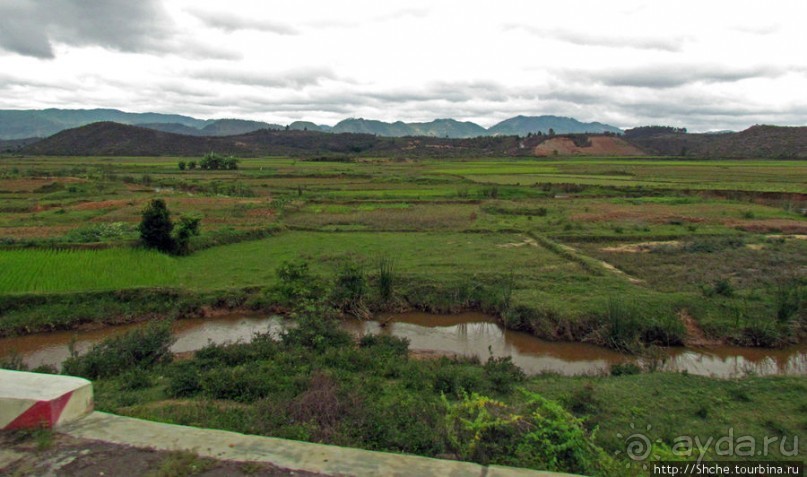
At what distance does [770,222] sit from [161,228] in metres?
30.0

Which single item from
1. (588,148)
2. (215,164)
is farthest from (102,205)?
(588,148)

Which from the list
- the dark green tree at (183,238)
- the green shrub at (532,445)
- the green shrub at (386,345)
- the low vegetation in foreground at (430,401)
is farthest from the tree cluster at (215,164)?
the green shrub at (532,445)

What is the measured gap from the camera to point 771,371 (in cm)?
1062

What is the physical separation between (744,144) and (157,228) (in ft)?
389

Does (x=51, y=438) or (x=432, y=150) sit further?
(x=432, y=150)

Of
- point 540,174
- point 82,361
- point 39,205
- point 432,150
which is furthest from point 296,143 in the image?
point 82,361

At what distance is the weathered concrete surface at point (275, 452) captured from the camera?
3.13 metres

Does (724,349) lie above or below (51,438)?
below

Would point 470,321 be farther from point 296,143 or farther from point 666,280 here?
point 296,143

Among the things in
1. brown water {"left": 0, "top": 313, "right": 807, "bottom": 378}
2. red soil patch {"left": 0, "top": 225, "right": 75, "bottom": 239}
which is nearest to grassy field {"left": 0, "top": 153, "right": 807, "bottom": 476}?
red soil patch {"left": 0, "top": 225, "right": 75, "bottom": 239}

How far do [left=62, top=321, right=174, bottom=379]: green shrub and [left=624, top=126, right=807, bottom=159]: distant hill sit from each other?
101 meters

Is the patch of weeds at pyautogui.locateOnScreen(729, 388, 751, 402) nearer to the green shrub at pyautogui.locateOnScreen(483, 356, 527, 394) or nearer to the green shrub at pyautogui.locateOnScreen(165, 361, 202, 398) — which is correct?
the green shrub at pyautogui.locateOnScreen(483, 356, 527, 394)

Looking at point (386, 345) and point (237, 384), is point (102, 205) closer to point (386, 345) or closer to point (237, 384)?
point (386, 345)

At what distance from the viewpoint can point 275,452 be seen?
3338 mm
